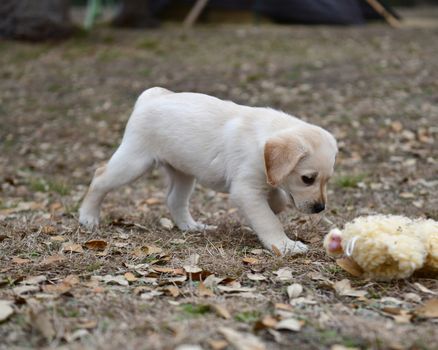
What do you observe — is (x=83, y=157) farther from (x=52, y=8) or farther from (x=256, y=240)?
(x=52, y=8)

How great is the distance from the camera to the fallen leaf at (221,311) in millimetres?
2816

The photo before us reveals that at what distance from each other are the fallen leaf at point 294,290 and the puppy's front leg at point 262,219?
0.74m

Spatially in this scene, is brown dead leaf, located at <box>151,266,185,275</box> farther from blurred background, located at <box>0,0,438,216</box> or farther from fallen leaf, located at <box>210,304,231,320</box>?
blurred background, located at <box>0,0,438,216</box>

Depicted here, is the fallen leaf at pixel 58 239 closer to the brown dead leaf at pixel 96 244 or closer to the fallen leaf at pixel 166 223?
the brown dead leaf at pixel 96 244

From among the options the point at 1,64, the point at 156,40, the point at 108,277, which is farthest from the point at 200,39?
the point at 108,277

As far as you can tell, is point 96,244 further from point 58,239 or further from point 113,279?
point 113,279

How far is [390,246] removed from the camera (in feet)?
10.7

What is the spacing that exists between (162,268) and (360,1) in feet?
41.8

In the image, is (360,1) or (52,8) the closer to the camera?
(52,8)

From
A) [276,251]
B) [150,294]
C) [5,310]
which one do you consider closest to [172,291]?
[150,294]

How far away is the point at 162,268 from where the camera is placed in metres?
3.54

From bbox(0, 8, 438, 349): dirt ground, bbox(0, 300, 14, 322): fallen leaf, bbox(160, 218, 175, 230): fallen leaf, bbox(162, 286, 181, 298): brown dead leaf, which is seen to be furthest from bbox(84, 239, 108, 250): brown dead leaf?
bbox(0, 300, 14, 322): fallen leaf

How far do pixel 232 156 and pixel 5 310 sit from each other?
1779 mm

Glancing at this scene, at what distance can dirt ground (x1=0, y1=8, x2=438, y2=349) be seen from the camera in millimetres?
2719
